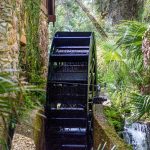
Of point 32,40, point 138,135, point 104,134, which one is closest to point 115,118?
point 138,135

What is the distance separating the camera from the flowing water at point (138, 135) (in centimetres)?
A: 723

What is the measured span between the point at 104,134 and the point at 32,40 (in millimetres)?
2473

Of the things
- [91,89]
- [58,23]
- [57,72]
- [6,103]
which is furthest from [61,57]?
[58,23]

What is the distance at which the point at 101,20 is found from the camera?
1394 centimetres

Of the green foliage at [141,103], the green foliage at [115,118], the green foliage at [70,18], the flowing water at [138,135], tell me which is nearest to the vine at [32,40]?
the green foliage at [115,118]

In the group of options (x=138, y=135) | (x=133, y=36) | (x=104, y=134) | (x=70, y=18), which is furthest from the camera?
(x=70, y=18)

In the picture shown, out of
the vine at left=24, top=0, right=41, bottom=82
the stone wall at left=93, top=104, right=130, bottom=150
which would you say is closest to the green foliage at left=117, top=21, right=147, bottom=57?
the stone wall at left=93, top=104, right=130, bottom=150

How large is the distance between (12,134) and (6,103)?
10.8 feet

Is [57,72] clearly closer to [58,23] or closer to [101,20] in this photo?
[101,20]

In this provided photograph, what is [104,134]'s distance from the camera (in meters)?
6.11

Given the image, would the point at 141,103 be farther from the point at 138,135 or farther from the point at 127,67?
the point at 138,135

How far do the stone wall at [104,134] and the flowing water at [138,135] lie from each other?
2.53 ft

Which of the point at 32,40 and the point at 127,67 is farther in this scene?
the point at 32,40

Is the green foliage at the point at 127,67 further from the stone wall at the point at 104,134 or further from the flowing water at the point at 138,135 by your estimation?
the stone wall at the point at 104,134
